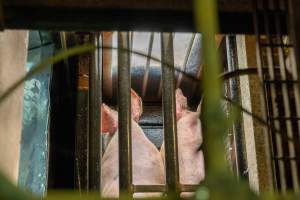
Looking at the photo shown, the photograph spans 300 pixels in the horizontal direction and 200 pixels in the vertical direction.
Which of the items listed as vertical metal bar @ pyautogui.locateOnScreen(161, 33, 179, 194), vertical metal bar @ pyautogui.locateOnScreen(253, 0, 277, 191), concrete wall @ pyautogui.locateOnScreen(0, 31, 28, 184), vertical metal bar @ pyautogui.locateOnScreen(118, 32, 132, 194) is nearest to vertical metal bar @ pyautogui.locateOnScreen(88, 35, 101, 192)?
vertical metal bar @ pyautogui.locateOnScreen(118, 32, 132, 194)

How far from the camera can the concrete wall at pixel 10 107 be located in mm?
1345

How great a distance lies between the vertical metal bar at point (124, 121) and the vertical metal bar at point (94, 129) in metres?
0.17

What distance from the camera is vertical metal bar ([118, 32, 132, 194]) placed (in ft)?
6.18

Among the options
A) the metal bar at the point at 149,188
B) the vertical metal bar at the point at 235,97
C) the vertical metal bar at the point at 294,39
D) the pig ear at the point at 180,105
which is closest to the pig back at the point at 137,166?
the metal bar at the point at 149,188

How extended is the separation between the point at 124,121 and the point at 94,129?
239 mm

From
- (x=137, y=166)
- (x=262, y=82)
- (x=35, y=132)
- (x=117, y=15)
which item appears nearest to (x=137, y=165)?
(x=137, y=166)

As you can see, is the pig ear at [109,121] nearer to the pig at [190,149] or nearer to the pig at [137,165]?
the pig at [137,165]

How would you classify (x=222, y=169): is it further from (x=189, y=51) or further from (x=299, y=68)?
(x=189, y=51)

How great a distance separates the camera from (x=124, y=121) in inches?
81.2

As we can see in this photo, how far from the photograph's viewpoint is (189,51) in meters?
3.33

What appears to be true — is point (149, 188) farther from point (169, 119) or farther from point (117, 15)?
point (117, 15)

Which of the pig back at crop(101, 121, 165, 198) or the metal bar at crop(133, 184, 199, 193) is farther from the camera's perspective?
the pig back at crop(101, 121, 165, 198)

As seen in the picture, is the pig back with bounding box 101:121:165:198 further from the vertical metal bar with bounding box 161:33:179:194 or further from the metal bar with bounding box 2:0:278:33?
the metal bar with bounding box 2:0:278:33

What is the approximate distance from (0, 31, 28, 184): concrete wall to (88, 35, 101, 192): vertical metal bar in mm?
625
